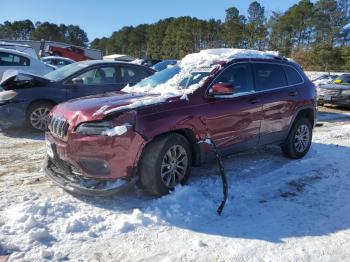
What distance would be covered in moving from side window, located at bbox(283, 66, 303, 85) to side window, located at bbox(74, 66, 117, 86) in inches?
157

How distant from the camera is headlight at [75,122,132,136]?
14.0 ft

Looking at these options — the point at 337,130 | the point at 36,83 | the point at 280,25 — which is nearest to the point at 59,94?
the point at 36,83

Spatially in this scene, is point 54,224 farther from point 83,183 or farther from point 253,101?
point 253,101

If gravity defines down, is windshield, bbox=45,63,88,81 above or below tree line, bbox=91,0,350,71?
below

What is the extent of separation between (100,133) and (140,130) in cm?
43

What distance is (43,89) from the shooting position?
809 cm

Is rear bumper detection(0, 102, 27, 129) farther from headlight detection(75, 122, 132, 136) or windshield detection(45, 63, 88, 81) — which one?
headlight detection(75, 122, 132, 136)

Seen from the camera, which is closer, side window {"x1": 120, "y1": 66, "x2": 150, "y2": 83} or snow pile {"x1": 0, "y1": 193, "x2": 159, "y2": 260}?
snow pile {"x1": 0, "y1": 193, "x2": 159, "y2": 260}

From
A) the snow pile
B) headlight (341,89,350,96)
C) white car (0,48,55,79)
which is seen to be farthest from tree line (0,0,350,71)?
the snow pile

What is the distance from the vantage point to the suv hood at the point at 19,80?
25.9ft

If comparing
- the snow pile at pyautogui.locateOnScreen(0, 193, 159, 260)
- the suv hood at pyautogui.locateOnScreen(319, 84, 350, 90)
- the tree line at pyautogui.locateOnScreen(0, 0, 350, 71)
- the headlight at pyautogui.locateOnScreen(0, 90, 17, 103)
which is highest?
the tree line at pyautogui.locateOnScreen(0, 0, 350, 71)

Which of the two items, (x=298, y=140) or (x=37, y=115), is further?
(x=37, y=115)

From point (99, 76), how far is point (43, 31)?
3621 inches

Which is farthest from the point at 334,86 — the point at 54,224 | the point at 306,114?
the point at 54,224
